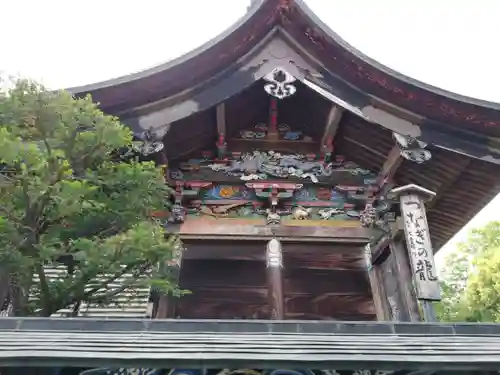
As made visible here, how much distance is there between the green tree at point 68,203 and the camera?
4.52 meters

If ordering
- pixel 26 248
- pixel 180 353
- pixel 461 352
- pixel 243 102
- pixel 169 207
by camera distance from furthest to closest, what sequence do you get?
pixel 243 102 → pixel 169 207 → pixel 26 248 → pixel 461 352 → pixel 180 353

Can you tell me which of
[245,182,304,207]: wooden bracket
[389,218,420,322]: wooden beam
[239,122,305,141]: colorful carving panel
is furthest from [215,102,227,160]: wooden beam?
[389,218,420,322]: wooden beam

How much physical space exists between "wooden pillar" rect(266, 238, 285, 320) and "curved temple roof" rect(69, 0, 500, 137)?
261cm

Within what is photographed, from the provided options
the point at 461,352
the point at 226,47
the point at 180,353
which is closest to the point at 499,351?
the point at 461,352

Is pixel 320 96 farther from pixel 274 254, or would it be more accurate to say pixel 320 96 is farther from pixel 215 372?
pixel 215 372

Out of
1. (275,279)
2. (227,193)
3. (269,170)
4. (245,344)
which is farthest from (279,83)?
(245,344)

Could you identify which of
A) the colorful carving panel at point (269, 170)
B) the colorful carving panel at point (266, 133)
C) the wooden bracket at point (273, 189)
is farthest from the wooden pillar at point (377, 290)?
the colorful carving panel at point (266, 133)

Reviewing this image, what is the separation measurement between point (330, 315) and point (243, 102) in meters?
3.51

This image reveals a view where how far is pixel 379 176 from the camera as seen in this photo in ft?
24.9

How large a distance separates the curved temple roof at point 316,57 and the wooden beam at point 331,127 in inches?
18.2

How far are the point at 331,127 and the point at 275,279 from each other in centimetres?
251

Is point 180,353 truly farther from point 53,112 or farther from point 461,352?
point 53,112

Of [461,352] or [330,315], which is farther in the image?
[330,315]

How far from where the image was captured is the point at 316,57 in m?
7.51
